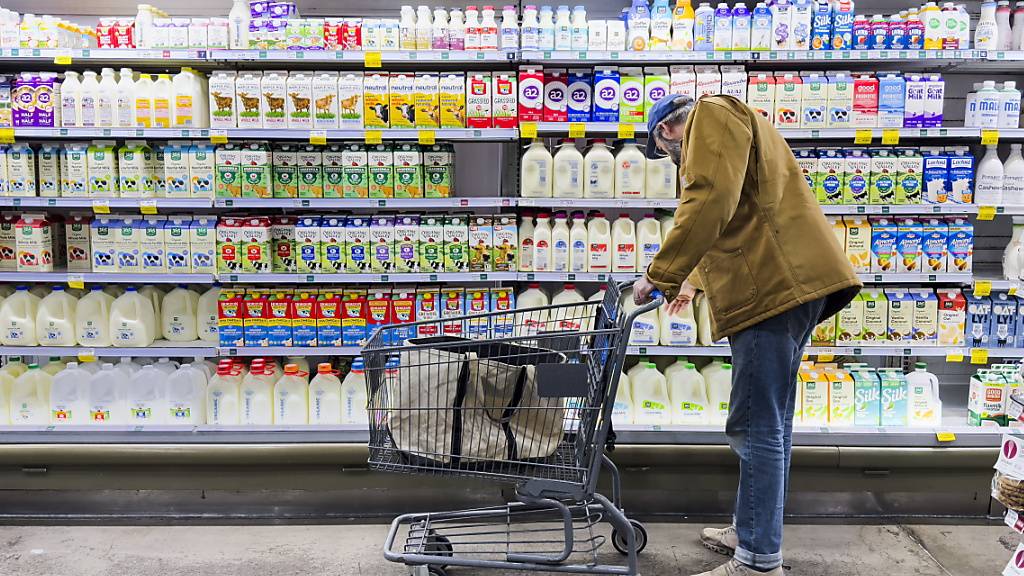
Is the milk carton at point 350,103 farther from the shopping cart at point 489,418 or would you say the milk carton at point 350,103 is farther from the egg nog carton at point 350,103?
the shopping cart at point 489,418

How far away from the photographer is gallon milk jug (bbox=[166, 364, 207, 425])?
3.82m

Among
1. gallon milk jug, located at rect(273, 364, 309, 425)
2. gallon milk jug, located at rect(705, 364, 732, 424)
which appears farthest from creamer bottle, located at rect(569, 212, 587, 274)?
gallon milk jug, located at rect(273, 364, 309, 425)

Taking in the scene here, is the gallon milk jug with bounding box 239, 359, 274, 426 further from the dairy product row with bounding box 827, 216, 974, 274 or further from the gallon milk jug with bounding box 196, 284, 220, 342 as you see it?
the dairy product row with bounding box 827, 216, 974, 274

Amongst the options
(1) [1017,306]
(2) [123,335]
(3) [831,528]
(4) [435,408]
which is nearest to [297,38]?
(2) [123,335]

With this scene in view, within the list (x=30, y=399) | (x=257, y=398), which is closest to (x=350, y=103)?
(x=257, y=398)

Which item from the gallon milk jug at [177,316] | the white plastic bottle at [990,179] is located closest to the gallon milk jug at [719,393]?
the white plastic bottle at [990,179]

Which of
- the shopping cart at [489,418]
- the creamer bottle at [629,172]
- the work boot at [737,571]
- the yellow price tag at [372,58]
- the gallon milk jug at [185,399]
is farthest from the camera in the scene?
the gallon milk jug at [185,399]

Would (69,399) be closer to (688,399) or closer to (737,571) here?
(688,399)

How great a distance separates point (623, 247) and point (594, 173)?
0.34 m

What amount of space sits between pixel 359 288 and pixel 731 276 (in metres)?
1.83

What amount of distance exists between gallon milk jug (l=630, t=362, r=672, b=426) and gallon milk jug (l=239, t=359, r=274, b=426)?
1.62m

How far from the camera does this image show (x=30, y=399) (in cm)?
385

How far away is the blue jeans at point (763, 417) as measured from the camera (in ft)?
8.92

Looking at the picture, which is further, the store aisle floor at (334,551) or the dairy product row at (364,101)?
the dairy product row at (364,101)
